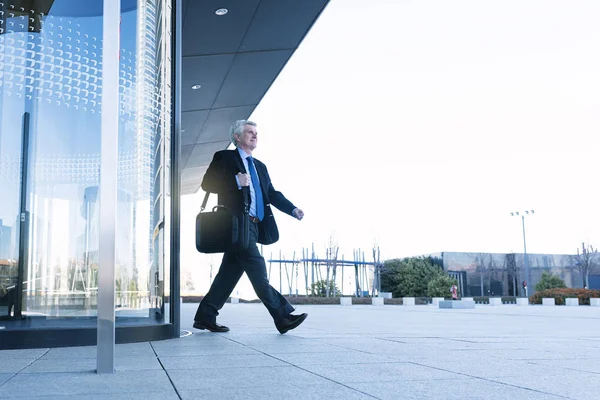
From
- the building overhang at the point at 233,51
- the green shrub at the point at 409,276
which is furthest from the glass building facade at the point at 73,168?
the green shrub at the point at 409,276

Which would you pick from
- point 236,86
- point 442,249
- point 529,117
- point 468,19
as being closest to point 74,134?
point 236,86

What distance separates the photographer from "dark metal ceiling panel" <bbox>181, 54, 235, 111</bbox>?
36.1ft

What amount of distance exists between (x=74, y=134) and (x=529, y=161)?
4096cm

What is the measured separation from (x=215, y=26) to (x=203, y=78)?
97.3 inches

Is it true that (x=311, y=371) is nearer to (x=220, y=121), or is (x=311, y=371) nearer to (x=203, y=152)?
(x=220, y=121)

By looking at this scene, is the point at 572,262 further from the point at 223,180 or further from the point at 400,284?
the point at 223,180

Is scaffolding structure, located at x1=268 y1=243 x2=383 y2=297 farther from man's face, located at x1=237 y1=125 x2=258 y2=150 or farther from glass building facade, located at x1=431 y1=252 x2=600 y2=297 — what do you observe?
man's face, located at x1=237 y1=125 x2=258 y2=150

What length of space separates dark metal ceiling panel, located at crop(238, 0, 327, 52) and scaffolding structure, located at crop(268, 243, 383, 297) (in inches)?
1259

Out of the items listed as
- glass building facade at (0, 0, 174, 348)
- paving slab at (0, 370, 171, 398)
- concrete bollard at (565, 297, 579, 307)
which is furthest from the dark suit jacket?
concrete bollard at (565, 297, 579, 307)

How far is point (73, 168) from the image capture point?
540 centimetres

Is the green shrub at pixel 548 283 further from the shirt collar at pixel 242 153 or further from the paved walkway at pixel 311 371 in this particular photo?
the paved walkway at pixel 311 371

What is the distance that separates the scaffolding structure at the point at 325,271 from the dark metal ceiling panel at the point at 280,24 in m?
32.0

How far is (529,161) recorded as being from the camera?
4262cm

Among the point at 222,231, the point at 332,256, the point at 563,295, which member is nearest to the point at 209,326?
the point at 222,231
